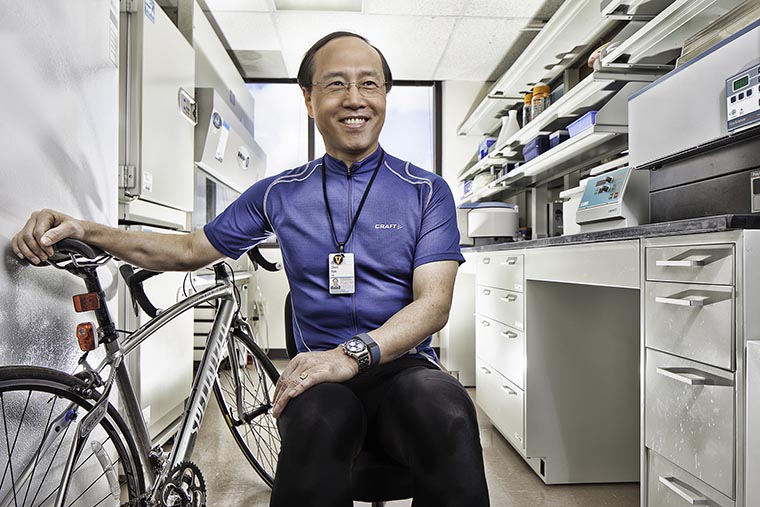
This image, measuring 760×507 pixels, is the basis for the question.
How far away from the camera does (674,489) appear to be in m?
1.20

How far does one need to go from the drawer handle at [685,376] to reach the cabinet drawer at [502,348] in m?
0.94

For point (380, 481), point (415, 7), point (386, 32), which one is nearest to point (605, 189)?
point (380, 481)

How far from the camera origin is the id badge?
112cm

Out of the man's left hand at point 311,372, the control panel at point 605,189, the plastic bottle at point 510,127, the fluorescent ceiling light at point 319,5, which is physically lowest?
the man's left hand at point 311,372

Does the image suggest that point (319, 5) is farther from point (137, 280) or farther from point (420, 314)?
point (420, 314)

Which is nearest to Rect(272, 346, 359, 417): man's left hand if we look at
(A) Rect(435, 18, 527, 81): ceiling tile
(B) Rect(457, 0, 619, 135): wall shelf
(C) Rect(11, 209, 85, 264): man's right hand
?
(C) Rect(11, 209, 85, 264): man's right hand

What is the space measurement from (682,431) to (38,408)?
4.10 ft

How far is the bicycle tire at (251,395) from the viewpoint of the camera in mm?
1753

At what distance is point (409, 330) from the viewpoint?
1033 millimetres

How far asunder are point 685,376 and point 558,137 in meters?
1.90

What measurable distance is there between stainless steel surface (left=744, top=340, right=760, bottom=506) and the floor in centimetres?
98

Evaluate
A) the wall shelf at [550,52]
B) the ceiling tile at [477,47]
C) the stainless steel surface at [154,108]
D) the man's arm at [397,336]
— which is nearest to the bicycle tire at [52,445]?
the man's arm at [397,336]

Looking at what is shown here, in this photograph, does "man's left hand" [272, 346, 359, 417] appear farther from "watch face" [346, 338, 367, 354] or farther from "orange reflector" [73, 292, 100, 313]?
"orange reflector" [73, 292, 100, 313]

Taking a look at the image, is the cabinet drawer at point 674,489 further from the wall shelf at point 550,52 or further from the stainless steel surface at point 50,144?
the wall shelf at point 550,52
